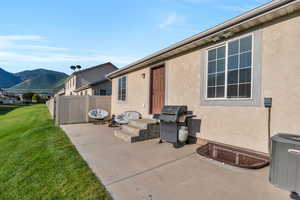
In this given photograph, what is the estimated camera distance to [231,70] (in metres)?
4.27

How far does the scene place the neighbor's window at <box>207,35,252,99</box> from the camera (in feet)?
13.0

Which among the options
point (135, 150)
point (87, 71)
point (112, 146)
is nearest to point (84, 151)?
point (112, 146)

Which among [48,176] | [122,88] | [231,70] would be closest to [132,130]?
[48,176]

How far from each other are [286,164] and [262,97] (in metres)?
1.83

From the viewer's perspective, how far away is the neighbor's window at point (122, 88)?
10.0 meters

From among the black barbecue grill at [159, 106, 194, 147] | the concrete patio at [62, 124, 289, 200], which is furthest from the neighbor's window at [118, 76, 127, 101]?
the concrete patio at [62, 124, 289, 200]

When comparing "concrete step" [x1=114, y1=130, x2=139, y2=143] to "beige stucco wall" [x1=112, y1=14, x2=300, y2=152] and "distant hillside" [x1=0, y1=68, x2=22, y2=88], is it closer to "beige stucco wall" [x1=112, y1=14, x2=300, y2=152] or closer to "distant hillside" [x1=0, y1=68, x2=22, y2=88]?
"beige stucco wall" [x1=112, y1=14, x2=300, y2=152]

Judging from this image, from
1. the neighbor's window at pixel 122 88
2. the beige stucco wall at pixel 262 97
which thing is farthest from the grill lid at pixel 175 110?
the neighbor's window at pixel 122 88

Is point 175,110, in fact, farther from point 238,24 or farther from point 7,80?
point 7,80

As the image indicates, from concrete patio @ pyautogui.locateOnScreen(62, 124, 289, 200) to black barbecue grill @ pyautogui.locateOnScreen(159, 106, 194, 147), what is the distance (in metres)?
0.47

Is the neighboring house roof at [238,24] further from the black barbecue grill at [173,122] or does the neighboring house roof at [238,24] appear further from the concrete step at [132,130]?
the concrete step at [132,130]

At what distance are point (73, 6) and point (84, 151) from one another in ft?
25.8

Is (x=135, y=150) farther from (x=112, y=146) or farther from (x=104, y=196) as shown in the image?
(x=104, y=196)

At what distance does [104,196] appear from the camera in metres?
2.40
